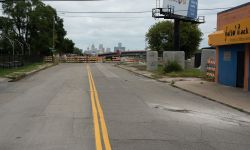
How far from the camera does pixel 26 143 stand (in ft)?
27.1

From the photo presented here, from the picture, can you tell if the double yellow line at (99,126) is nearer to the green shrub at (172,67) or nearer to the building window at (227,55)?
the building window at (227,55)

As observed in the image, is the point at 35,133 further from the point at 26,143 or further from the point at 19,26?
the point at 19,26

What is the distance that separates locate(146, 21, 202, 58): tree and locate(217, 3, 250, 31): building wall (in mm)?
50082

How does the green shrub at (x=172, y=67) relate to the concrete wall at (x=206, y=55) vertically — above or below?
below

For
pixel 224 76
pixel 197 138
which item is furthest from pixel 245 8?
pixel 197 138

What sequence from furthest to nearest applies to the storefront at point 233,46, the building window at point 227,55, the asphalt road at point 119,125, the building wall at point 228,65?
the building window at point 227,55
the building wall at point 228,65
the storefront at point 233,46
the asphalt road at point 119,125

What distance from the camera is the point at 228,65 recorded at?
24828 millimetres

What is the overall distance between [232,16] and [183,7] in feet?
87.1

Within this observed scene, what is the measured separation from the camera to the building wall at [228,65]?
77.9 feet

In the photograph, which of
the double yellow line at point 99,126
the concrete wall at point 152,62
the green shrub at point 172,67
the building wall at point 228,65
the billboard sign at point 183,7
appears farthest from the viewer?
the billboard sign at point 183,7

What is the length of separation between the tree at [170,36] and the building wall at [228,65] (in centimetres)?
5021

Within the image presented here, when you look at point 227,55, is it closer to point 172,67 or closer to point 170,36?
point 172,67

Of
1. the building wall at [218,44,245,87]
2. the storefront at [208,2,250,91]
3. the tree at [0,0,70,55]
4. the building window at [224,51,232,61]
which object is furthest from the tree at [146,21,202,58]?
the building window at [224,51,232,61]

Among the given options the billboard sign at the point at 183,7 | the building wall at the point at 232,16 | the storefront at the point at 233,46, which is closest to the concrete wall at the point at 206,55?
the billboard sign at the point at 183,7
